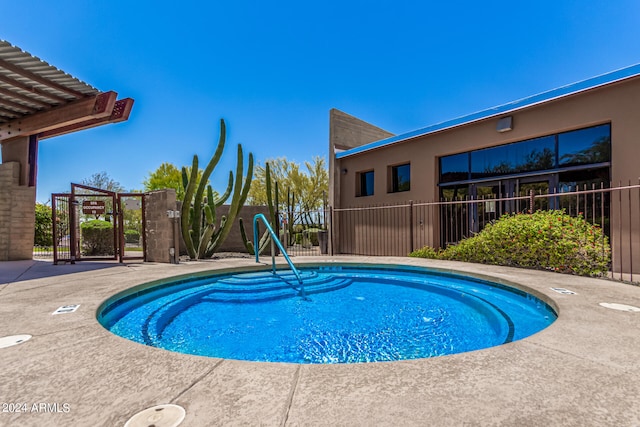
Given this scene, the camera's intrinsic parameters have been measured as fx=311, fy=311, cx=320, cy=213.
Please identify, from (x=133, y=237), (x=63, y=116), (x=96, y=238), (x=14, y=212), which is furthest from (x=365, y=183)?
(x=133, y=237)

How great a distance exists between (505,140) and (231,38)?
8.84 meters

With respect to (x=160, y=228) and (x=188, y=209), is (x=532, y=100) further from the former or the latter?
(x=160, y=228)

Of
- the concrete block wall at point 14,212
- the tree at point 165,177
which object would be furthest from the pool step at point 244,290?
the tree at point 165,177

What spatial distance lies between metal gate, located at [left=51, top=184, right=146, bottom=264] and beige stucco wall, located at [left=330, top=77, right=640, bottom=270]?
23.4ft

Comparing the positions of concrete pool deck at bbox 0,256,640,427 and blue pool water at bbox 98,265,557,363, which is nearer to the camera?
concrete pool deck at bbox 0,256,640,427

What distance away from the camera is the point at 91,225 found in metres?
9.63

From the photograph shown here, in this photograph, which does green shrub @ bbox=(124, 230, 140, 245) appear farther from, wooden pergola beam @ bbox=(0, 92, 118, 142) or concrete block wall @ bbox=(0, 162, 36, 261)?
wooden pergola beam @ bbox=(0, 92, 118, 142)

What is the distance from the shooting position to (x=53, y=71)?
578 cm

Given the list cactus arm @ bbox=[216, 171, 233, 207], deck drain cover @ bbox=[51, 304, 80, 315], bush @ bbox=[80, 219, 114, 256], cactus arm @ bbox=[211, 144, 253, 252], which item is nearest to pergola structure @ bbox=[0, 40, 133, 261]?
bush @ bbox=[80, 219, 114, 256]

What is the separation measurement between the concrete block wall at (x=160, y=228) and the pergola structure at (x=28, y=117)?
6.84ft

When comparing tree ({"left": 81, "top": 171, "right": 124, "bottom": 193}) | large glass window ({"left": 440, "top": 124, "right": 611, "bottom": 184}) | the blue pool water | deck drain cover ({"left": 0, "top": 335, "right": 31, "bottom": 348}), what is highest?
tree ({"left": 81, "top": 171, "right": 124, "bottom": 193})

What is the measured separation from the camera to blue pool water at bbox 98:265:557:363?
9.84 ft

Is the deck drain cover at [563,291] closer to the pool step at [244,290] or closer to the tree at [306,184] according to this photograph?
the pool step at [244,290]

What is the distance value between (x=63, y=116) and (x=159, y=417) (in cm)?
855
